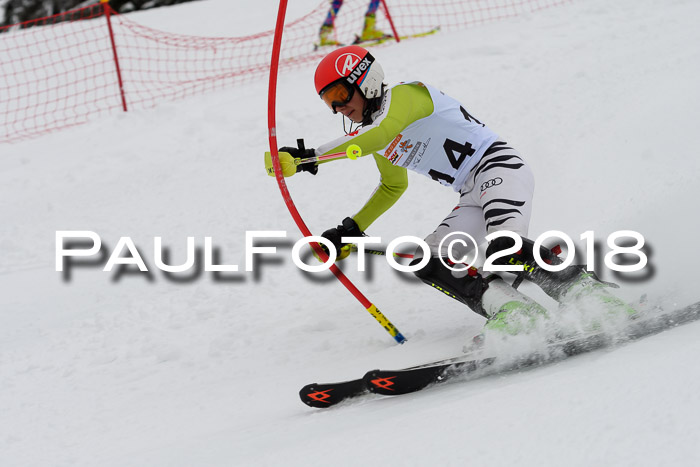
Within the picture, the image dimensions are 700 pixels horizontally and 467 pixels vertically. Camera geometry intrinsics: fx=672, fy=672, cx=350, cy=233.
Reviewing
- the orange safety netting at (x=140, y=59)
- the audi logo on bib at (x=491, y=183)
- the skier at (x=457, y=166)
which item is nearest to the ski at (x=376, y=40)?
the orange safety netting at (x=140, y=59)

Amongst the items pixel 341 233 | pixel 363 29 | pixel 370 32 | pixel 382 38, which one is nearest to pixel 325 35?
pixel 363 29

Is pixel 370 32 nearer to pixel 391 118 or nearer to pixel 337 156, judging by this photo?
pixel 391 118

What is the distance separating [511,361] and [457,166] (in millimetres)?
1202

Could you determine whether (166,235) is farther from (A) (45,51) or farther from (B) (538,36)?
(A) (45,51)

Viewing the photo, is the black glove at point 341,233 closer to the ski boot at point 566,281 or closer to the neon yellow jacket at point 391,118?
the neon yellow jacket at point 391,118

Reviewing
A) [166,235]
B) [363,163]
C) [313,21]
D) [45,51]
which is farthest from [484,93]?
[45,51]

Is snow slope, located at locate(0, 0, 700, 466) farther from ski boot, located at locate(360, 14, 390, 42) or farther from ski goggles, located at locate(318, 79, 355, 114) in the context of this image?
ski goggles, located at locate(318, 79, 355, 114)

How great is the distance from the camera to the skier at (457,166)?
3320 mm

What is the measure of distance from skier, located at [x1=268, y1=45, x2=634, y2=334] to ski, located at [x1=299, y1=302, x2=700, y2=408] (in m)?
0.19

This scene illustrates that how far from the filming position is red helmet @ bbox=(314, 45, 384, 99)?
341 centimetres

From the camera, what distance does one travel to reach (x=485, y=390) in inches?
105

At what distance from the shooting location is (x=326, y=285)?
203 inches

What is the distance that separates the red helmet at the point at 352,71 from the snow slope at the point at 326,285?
1470mm

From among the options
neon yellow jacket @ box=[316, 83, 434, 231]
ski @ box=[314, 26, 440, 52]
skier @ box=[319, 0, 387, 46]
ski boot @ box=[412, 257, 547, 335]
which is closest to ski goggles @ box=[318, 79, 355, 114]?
neon yellow jacket @ box=[316, 83, 434, 231]
